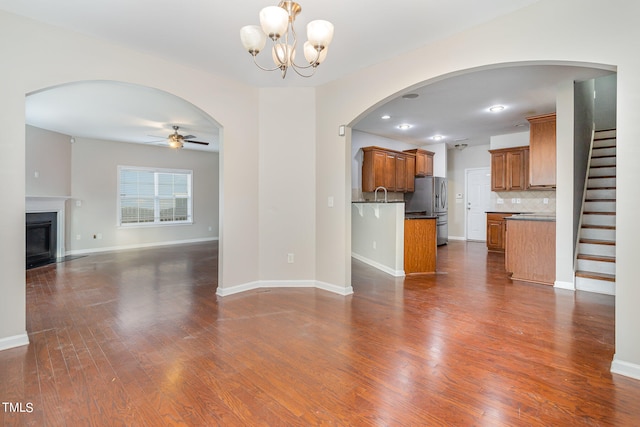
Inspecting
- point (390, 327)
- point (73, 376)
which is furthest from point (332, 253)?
point (73, 376)

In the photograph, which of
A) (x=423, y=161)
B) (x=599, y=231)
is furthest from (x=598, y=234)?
(x=423, y=161)

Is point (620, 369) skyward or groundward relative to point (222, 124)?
groundward

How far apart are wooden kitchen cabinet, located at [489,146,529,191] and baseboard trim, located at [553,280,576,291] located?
3.39 meters

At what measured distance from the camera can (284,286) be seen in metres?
4.36

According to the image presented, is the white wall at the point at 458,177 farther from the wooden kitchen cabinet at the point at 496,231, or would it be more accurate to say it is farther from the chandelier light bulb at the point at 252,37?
the chandelier light bulb at the point at 252,37

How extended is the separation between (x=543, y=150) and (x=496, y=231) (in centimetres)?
280

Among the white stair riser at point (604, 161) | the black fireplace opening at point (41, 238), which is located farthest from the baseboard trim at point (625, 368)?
the black fireplace opening at point (41, 238)

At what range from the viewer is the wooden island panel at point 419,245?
16.8 feet

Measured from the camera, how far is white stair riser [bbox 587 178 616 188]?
15.8ft

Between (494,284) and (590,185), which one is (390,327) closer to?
(494,284)

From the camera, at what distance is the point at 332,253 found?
418cm

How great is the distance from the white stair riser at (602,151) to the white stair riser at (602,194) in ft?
3.31

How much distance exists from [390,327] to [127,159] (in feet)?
25.9

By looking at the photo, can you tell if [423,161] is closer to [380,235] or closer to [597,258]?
[380,235]
